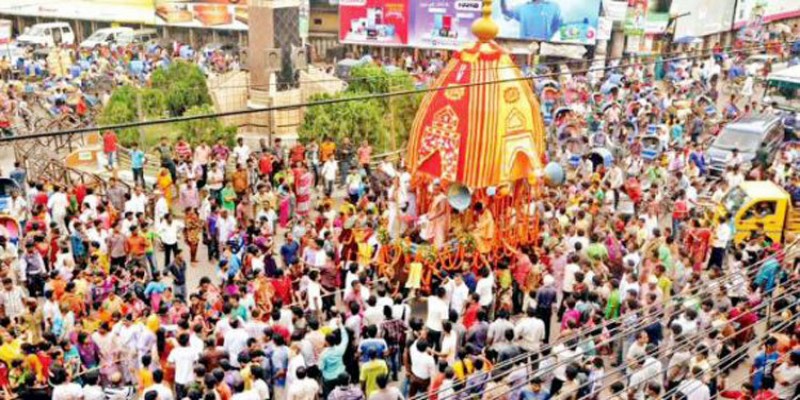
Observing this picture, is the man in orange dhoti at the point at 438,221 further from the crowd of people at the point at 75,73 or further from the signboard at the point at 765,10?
the signboard at the point at 765,10

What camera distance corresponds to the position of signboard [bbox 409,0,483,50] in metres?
29.9

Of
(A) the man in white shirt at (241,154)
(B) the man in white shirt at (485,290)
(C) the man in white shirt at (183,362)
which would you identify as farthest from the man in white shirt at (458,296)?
(A) the man in white shirt at (241,154)

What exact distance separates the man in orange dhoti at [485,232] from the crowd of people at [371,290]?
59 mm

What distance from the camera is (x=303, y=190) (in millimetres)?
15328

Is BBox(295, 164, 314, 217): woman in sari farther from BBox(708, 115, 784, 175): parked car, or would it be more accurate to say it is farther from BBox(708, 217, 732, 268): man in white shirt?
BBox(708, 115, 784, 175): parked car

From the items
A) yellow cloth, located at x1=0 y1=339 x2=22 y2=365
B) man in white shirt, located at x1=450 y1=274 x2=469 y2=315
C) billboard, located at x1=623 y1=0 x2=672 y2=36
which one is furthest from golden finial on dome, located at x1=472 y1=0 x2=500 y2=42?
billboard, located at x1=623 y1=0 x2=672 y2=36

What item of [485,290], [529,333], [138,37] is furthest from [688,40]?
[529,333]

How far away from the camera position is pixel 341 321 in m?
9.71

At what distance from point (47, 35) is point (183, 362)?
26.3 metres

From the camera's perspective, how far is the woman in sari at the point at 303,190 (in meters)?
15.3

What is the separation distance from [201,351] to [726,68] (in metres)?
24.1

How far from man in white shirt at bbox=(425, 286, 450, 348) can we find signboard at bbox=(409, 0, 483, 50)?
67.1 feet

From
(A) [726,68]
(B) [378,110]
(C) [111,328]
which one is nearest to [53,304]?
(C) [111,328]

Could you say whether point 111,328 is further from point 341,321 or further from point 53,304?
point 341,321
